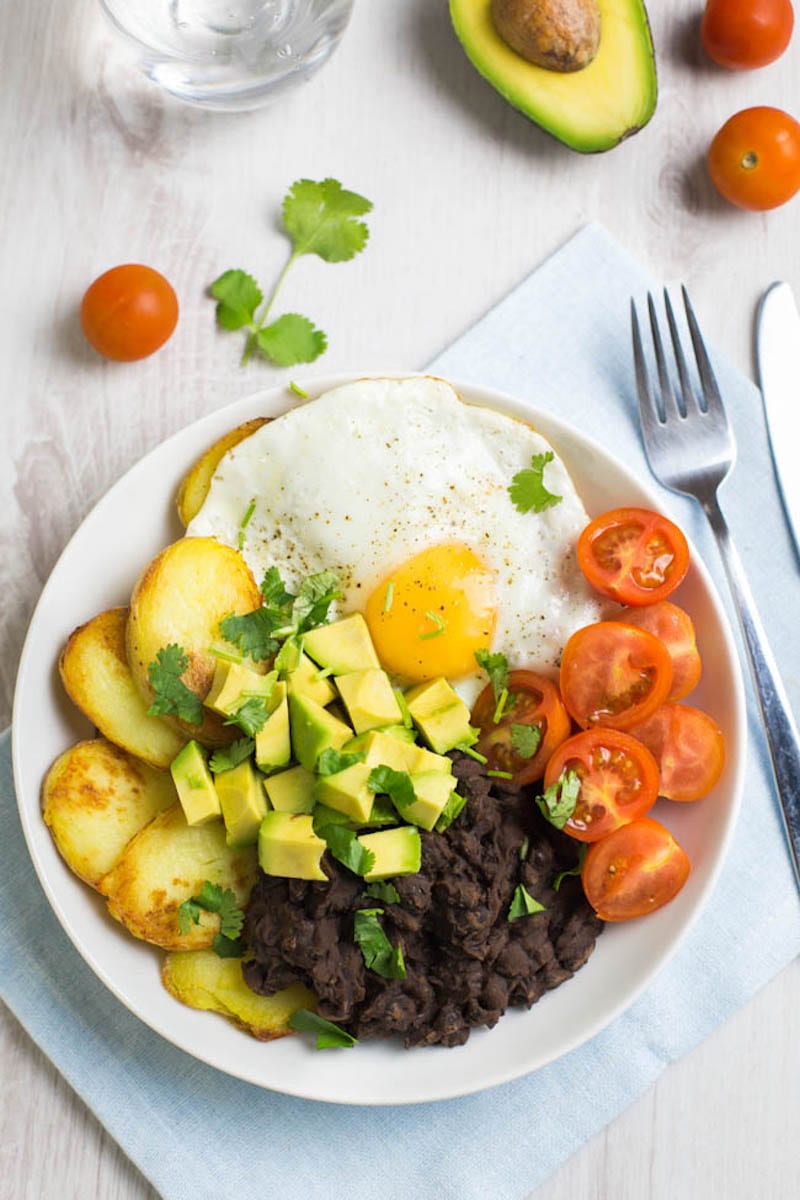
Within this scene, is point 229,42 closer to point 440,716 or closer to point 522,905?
point 440,716

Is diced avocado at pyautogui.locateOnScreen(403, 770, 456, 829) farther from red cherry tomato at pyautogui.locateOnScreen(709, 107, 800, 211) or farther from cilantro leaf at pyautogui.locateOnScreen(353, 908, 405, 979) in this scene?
red cherry tomato at pyautogui.locateOnScreen(709, 107, 800, 211)

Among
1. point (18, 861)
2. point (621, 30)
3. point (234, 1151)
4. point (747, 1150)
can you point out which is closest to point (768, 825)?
point (747, 1150)

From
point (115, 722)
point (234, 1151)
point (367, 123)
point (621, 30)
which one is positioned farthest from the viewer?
point (367, 123)

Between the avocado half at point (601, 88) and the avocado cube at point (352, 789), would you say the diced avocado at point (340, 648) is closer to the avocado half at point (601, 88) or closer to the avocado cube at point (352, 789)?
the avocado cube at point (352, 789)

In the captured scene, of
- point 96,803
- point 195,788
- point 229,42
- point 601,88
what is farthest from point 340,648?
point 229,42

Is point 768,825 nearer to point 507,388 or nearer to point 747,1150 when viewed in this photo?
point 747,1150
